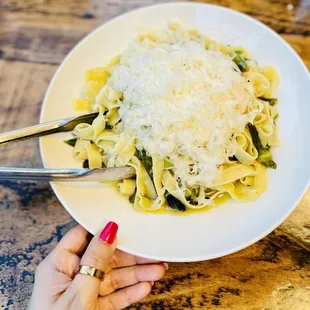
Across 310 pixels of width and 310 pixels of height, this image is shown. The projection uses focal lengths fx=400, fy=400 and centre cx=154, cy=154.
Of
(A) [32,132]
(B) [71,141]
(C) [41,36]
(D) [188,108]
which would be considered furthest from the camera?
(C) [41,36]

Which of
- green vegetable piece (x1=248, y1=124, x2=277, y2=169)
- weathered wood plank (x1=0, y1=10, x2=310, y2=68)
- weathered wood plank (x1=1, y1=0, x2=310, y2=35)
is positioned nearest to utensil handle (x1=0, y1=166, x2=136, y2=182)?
green vegetable piece (x1=248, y1=124, x2=277, y2=169)

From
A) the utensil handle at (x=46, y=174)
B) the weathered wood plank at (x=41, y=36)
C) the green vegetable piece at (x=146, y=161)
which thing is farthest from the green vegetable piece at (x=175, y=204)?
the weathered wood plank at (x=41, y=36)

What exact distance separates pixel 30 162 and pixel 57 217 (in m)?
0.38

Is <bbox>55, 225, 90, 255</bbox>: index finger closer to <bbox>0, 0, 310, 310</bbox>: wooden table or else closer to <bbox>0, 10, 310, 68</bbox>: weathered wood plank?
<bbox>0, 0, 310, 310</bbox>: wooden table

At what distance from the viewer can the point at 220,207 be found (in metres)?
1.92

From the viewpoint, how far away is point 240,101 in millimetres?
1926

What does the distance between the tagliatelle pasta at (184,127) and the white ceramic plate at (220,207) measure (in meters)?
0.06

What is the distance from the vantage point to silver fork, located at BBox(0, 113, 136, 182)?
184 centimetres

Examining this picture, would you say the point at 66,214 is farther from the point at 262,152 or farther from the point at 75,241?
the point at 262,152

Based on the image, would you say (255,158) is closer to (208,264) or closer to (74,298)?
(208,264)

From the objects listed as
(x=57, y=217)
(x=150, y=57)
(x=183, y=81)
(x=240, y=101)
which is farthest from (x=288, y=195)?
(x=57, y=217)

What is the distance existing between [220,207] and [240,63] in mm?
799

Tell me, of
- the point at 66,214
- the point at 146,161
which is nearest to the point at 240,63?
the point at 146,161

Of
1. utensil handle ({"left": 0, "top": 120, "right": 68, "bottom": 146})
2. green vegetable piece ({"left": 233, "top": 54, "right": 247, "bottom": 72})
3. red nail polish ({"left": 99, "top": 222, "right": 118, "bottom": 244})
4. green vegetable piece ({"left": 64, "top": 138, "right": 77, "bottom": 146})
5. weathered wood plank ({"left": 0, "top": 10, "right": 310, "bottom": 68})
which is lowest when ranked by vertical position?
red nail polish ({"left": 99, "top": 222, "right": 118, "bottom": 244})
